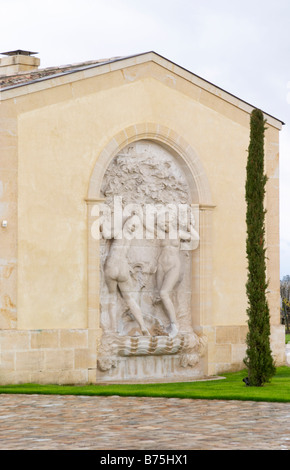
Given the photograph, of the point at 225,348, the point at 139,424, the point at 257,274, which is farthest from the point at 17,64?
the point at 139,424

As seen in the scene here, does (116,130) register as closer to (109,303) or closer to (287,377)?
(109,303)

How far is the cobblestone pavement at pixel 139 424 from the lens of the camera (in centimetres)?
1004

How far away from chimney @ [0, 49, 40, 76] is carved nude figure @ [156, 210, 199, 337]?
577cm

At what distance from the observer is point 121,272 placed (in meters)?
18.2

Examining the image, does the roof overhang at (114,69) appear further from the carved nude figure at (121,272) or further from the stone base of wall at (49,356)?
the stone base of wall at (49,356)

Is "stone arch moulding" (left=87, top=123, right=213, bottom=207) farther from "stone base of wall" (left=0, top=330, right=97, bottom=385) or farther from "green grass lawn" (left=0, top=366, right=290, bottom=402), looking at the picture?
"green grass lawn" (left=0, top=366, right=290, bottom=402)

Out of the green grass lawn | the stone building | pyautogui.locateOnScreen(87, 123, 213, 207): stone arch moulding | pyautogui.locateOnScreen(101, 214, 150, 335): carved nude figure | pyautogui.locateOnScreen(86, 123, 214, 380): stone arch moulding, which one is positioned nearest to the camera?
the green grass lawn

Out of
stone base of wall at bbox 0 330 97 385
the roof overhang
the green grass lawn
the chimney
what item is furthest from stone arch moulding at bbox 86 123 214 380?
the chimney

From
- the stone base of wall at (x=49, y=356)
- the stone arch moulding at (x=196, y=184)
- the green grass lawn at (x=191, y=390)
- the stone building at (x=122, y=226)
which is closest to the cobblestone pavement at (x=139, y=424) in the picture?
the green grass lawn at (x=191, y=390)

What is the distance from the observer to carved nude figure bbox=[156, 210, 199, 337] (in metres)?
18.8

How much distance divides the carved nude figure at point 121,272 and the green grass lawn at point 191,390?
178 cm

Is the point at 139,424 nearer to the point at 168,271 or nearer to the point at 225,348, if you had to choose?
the point at 168,271
